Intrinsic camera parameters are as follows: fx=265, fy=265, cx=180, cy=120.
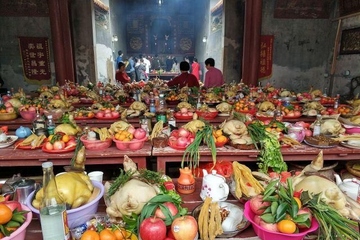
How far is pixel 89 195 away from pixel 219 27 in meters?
9.72

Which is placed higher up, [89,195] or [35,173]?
[89,195]

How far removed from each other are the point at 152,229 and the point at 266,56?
8.68 meters

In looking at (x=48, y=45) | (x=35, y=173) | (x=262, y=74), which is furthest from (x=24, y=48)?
(x=262, y=74)

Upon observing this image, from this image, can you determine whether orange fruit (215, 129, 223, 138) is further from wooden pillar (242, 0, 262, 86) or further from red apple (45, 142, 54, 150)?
wooden pillar (242, 0, 262, 86)

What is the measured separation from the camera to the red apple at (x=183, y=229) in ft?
3.66

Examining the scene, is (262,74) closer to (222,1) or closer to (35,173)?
(222,1)

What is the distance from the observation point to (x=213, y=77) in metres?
6.64

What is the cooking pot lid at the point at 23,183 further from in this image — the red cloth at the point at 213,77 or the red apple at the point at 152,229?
the red cloth at the point at 213,77

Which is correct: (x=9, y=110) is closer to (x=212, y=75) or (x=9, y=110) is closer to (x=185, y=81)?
(x=185, y=81)

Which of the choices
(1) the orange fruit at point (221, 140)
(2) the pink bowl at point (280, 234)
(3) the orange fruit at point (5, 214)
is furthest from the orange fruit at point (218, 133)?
(3) the orange fruit at point (5, 214)

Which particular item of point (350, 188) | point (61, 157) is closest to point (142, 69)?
point (61, 157)

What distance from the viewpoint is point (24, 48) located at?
27.3 ft

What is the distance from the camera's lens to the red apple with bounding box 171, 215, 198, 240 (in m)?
1.11

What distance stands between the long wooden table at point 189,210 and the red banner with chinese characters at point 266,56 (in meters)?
7.77
